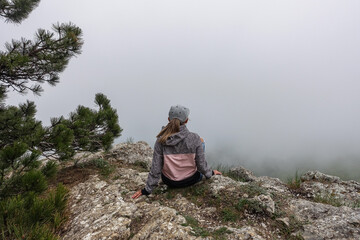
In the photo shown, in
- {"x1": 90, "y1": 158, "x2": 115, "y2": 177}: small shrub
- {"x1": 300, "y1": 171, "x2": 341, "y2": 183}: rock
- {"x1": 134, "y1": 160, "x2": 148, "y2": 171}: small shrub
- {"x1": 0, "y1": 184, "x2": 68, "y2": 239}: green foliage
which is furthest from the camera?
{"x1": 134, "y1": 160, "x2": 148, "y2": 171}: small shrub

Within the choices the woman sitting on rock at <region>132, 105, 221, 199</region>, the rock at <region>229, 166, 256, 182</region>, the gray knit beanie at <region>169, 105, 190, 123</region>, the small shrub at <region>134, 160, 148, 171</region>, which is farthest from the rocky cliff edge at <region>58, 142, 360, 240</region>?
the rock at <region>229, 166, 256, 182</region>

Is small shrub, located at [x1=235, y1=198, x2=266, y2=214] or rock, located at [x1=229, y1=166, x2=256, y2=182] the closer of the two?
small shrub, located at [x1=235, y1=198, x2=266, y2=214]

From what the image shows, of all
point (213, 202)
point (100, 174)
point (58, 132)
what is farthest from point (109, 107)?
point (213, 202)

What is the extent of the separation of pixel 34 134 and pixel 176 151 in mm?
3039

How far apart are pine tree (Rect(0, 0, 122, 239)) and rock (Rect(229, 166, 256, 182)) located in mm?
5486

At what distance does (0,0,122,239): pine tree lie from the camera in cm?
330

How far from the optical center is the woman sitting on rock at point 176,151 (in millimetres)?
4543

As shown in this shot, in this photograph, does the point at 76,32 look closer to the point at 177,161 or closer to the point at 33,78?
the point at 33,78

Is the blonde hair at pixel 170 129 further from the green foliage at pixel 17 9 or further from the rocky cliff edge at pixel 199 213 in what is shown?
the green foliage at pixel 17 9

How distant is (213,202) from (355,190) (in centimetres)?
584

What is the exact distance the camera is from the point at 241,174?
8828 millimetres

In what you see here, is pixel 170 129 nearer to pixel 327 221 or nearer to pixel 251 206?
pixel 251 206

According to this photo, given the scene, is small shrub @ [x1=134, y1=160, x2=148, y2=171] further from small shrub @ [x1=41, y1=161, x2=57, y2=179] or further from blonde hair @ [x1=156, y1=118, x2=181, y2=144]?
small shrub @ [x1=41, y1=161, x2=57, y2=179]

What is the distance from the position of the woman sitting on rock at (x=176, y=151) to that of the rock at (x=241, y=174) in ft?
14.6
